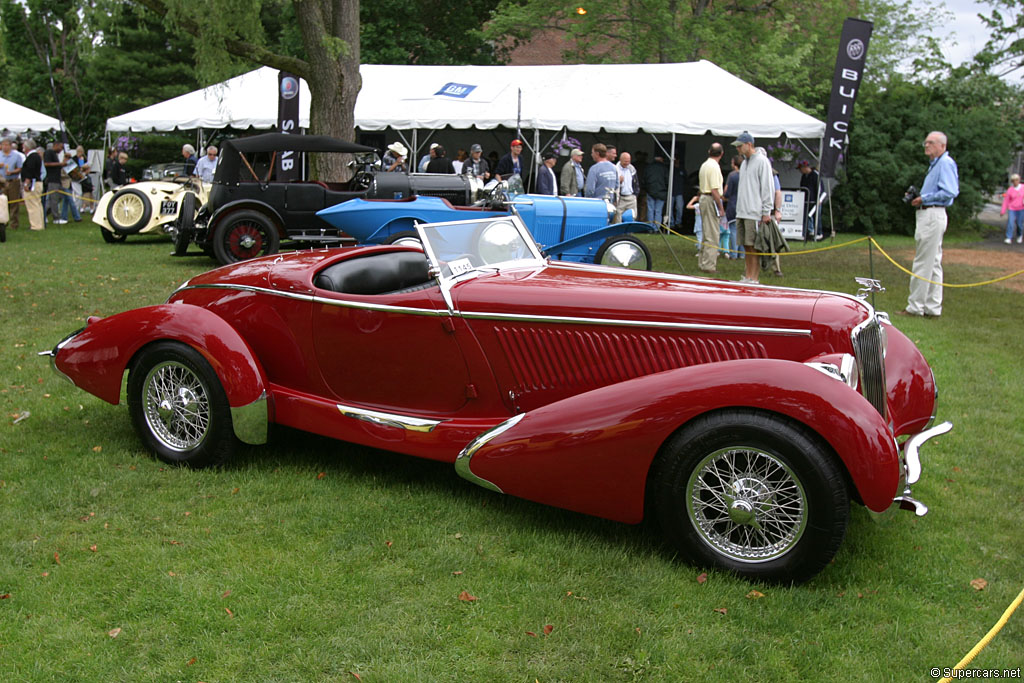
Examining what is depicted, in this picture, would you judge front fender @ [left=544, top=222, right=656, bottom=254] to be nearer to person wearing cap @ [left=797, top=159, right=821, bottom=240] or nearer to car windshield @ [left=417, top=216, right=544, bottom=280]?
car windshield @ [left=417, top=216, right=544, bottom=280]

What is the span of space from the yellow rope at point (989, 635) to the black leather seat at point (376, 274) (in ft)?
10.7

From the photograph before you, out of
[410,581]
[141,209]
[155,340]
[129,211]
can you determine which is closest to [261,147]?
[141,209]

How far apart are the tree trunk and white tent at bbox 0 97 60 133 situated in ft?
43.4

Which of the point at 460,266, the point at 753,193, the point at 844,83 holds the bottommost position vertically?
the point at 460,266

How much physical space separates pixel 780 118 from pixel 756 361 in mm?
16416

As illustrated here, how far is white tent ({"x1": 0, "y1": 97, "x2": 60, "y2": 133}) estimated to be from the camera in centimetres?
2384

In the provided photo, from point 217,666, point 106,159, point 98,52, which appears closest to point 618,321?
point 217,666

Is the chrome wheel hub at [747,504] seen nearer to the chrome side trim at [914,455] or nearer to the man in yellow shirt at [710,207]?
the chrome side trim at [914,455]

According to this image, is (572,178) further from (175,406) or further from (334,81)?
(175,406)

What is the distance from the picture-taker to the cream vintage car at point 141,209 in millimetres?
15841

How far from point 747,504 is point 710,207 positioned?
1092 centimetres

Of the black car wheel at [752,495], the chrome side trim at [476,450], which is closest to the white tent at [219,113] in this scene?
the chrome side trim at [476,450]

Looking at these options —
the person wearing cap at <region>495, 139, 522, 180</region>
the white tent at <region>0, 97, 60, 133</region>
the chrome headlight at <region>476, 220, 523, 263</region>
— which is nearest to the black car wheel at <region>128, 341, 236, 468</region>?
the chrome headlight at <region>476, 220, 523, 263</region>

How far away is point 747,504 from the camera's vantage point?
3.52 metres
